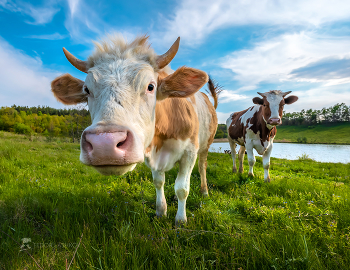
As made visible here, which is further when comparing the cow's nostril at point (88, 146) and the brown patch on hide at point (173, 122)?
the brown patch on hide at point (173, 122)

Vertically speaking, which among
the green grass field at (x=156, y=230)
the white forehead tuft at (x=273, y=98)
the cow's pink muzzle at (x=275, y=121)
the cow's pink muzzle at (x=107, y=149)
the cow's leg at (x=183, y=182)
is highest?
the white forehead tuft at (x=273, y=98)

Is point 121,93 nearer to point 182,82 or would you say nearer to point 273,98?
point 182,82

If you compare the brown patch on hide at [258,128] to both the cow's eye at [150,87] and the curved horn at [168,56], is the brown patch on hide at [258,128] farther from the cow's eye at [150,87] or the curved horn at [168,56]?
the cow's eye at [150,87]

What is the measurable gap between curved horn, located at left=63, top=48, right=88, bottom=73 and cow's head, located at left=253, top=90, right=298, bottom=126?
5.26 meters

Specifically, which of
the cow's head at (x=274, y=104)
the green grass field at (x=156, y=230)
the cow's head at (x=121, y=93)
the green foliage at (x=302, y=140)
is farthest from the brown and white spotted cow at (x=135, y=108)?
the green foliage at (x=302, y=140)

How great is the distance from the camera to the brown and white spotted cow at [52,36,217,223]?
1522 millimetres

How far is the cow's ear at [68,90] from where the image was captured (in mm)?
2724

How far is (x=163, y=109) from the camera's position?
2775 mm

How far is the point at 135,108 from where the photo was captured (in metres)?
1.93

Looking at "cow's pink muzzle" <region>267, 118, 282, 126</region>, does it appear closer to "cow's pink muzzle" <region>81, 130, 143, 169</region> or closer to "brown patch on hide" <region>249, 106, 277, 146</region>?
"brown patch on hide" <region>249, 106, 277, 146</region>

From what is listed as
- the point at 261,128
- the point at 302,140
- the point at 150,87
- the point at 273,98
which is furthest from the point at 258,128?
the point at 302,140

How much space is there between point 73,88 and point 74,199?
1.83 meters

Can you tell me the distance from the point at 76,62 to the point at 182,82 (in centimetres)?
154

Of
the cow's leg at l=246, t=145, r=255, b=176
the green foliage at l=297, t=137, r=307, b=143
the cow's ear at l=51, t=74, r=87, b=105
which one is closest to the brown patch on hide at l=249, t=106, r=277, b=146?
the cow's leg at l=246, t=145, r=255, b=176
